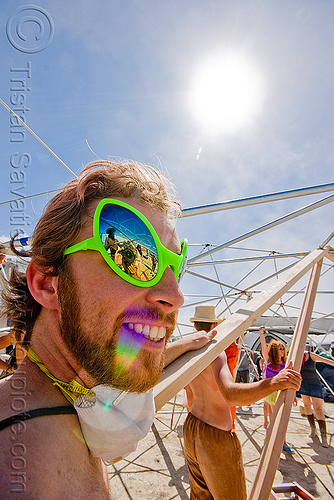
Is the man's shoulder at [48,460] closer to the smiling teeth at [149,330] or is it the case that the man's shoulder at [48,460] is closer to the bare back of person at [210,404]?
the smiling teeth at [149,330]

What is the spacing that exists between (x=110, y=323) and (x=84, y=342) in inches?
4.8

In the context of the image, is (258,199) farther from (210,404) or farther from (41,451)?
(41,451)

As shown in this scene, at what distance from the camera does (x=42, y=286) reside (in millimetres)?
1167

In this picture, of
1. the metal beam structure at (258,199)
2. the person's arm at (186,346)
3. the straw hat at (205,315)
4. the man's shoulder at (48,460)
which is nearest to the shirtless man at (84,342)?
the man's shoulder at (48,460)

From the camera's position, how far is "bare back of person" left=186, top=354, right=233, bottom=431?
2.94 meters

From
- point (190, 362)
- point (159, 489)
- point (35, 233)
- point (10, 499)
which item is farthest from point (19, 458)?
point (159, 489)

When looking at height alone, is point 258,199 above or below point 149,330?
above

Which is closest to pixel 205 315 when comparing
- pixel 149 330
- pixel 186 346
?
pixel 186 346

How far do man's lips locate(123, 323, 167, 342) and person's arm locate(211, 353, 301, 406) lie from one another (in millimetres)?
1358

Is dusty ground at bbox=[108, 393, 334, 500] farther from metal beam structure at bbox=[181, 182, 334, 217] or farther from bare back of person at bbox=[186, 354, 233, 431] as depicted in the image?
metal beam structure at bbox=[181, 182, 334, 217]

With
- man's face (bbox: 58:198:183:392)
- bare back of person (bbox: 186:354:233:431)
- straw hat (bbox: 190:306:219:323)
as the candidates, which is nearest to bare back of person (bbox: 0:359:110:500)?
man's face (bbox: 58:198:183:392)

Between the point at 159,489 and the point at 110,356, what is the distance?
4.83 meters

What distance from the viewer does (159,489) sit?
14.0ft

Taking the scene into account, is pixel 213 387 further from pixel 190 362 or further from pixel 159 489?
pixel 159 489
